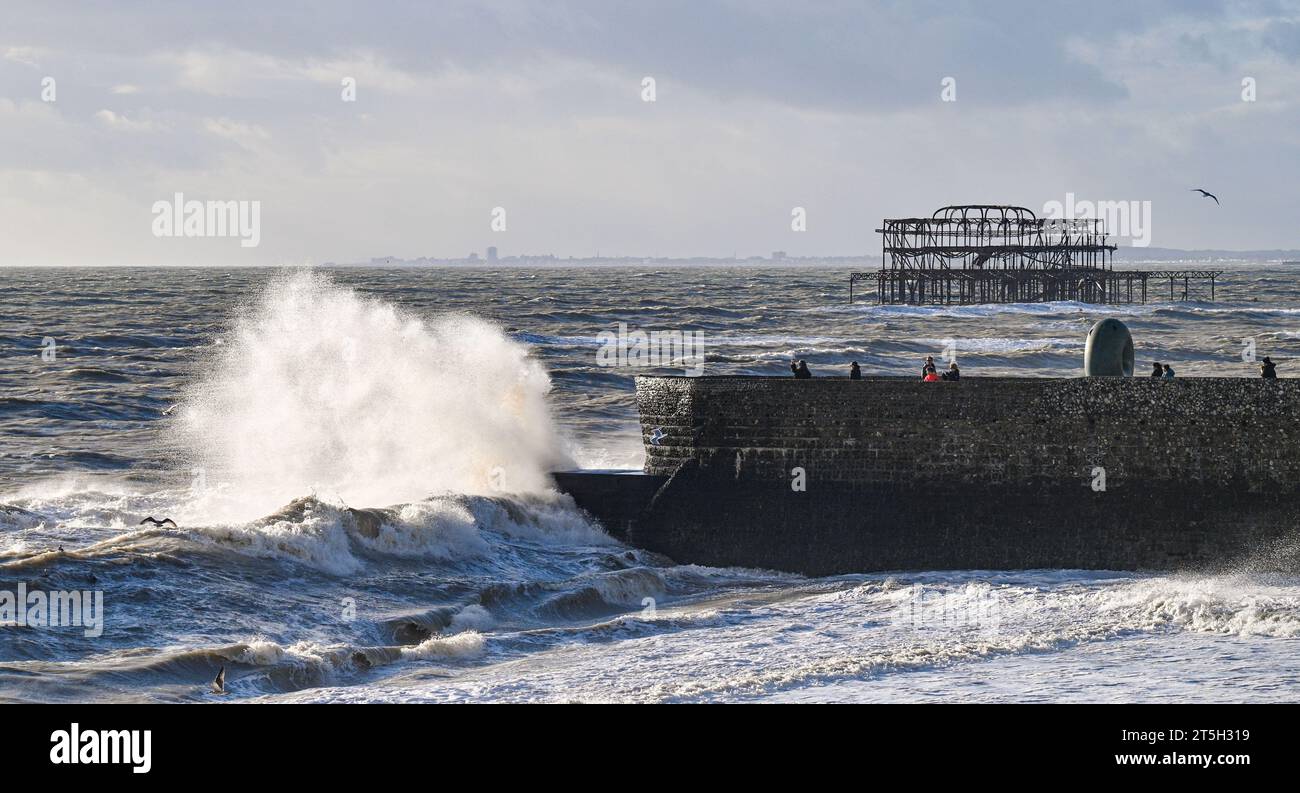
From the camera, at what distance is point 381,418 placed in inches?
915

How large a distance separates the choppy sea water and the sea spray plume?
0.19 feet

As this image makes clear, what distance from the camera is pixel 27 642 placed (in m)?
12.5

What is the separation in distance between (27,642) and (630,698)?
512 centimetres

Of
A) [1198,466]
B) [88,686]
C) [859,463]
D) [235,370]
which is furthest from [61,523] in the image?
[235,370]

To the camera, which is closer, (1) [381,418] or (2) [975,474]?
→ (2) [975,474]

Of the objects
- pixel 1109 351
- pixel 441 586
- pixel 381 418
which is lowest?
pixel 441 586

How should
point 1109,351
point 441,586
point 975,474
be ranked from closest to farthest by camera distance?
point 441,586 → point 975,474 → point 1109,351

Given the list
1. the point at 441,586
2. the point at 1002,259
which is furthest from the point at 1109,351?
the point at 1002,259

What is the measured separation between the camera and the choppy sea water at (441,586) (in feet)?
39.4

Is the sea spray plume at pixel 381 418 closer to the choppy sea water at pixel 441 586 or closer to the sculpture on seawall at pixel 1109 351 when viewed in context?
the choppy sea water at pixel 441 586

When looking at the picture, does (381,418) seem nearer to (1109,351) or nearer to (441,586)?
(441,586)

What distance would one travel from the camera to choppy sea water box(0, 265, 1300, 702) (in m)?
12.0

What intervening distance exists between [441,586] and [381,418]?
7.53m

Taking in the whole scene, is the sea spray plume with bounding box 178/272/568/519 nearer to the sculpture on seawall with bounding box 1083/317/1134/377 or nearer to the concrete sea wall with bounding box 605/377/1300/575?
the concrete sea wall with bounding box 605/377/1300/575
